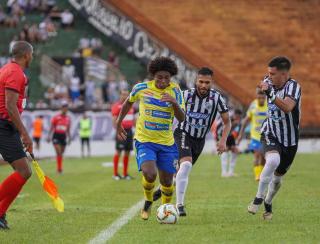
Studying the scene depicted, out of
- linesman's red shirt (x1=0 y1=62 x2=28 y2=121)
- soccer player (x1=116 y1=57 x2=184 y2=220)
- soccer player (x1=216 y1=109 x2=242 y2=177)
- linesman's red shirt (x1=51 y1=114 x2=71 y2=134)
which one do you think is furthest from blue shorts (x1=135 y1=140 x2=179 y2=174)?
linesman's red shirt (x1=51 y1=114 x2=71 y2=134)

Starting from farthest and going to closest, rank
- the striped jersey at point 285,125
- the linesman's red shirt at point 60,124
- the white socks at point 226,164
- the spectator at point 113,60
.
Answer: the spectator at point 113,60 < the linesman's red shirt at point 60,124 < the white socks at point 226,164 < the striped jersey at point 285,125

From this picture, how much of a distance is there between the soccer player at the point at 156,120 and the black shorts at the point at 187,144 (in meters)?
1.46

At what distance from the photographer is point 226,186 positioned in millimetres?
19812

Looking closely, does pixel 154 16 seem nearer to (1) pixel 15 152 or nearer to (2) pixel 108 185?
(2) pixel 108 185

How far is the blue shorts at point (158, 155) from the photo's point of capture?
12.2m

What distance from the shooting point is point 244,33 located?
47.7m

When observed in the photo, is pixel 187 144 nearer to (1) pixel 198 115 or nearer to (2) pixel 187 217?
(1) pixel 198 115

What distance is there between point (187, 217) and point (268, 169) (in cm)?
136

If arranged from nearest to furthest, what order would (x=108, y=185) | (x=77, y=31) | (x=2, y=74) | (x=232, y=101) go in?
1. (x=2, y=74)
2. (x=108, y=185)
3. (x=232, y=101)
4. (x=77, y=31)

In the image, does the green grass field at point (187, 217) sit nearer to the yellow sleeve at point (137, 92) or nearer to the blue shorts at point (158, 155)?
the blue shorts at point (158, 155)

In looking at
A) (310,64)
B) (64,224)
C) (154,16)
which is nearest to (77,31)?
(154,16)

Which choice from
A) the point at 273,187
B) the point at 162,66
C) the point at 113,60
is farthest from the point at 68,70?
the point at 162,66

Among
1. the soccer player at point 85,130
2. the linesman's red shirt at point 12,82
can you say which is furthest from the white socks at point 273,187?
the soccer player at point 85,130

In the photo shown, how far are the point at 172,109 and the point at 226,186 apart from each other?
7.90 metres
